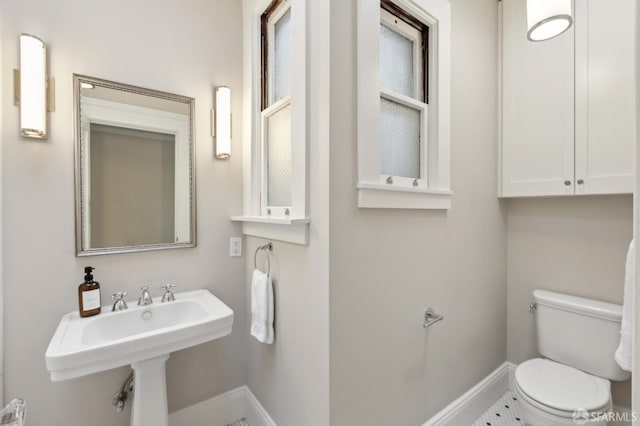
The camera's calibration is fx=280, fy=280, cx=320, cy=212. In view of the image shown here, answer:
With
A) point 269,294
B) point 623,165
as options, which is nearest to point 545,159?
point 623,165

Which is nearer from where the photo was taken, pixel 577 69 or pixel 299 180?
pixel 299 180

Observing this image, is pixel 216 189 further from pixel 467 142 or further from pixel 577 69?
pixel 577 69

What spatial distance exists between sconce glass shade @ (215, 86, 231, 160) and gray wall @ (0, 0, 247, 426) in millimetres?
61

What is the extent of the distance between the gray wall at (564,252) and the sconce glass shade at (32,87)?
2.75 meters

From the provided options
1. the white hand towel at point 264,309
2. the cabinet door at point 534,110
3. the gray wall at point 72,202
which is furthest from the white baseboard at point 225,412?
the cabinet door at point 534,110

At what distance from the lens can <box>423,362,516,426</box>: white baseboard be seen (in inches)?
61.7

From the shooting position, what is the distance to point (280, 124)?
1540mm

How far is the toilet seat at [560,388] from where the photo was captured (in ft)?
4.28

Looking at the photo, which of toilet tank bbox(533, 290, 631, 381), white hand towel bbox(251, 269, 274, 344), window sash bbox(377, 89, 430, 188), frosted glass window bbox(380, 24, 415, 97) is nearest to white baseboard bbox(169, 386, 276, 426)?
white hand towel bbox(251, 269, 274, 344)

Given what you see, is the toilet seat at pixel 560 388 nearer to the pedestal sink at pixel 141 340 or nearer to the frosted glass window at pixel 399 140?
the frosted glass window at pixel 399 140

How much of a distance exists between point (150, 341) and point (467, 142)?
1.93m

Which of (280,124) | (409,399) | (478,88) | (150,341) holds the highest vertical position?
(478,88)

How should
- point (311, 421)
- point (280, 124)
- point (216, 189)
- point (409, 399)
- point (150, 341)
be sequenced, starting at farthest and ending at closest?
point (216, 189) < point (280, 124) < point (409, 399) < point (311, 421) < point (150, 341)

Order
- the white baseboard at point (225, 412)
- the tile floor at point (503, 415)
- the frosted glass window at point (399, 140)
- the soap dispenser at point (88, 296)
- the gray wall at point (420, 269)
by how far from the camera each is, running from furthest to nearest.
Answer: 1. the tile floor at point (503, 415)
2. the white baseboard at point (225, 412)
3. the frosted glass window at point (399, 140)
4. the soap dispenser at point (88, 296)
5. the gray wall at point (420, 269)
